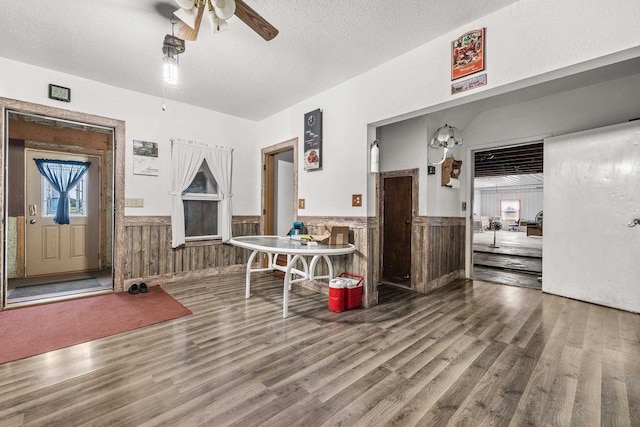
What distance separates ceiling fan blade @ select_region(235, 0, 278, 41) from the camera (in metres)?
1.81

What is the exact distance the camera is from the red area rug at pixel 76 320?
2.34m

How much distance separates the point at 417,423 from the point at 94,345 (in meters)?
2.53

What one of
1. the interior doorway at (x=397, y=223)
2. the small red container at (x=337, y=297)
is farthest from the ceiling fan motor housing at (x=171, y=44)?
the interior doorway at (x=397, y=223)

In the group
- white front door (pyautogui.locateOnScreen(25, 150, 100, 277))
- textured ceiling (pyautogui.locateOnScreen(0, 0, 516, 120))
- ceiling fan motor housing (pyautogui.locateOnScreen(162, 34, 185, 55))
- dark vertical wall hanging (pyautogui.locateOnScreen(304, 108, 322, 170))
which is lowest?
white front door (pyautogui.locateOnScreen(25, 150, 100, 277))

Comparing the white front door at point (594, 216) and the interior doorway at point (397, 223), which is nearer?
the white front door at point (594, 216)

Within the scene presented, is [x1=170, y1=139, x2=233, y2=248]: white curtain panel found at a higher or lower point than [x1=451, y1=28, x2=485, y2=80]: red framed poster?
lower

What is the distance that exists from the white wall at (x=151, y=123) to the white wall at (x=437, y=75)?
95 centimetres

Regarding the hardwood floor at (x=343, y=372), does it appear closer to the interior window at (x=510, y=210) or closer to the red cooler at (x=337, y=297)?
the red cooler at (x=337, y=297)

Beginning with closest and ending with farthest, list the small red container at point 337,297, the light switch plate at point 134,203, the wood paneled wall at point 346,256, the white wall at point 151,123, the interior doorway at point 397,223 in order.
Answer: the small red container at point 337,297
the white wall at point 151,123
the wood paneled wall at point 346,256
the light switch plate at point 134,203
the interior doorway at point 397,223

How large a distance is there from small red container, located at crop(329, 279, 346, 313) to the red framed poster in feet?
7.80

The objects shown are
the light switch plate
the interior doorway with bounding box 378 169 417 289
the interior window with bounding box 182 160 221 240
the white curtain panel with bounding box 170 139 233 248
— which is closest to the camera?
the light switch plate

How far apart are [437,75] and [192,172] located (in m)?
3.72

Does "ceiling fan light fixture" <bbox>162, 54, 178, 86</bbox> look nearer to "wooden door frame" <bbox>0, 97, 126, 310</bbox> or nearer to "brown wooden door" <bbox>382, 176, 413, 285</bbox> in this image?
"wooden door frame" <bbox>0, 97, 126, 310</bbox>

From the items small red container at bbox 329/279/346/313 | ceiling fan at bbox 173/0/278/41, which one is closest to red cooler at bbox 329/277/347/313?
small red container at bbox 329/279/346/313
